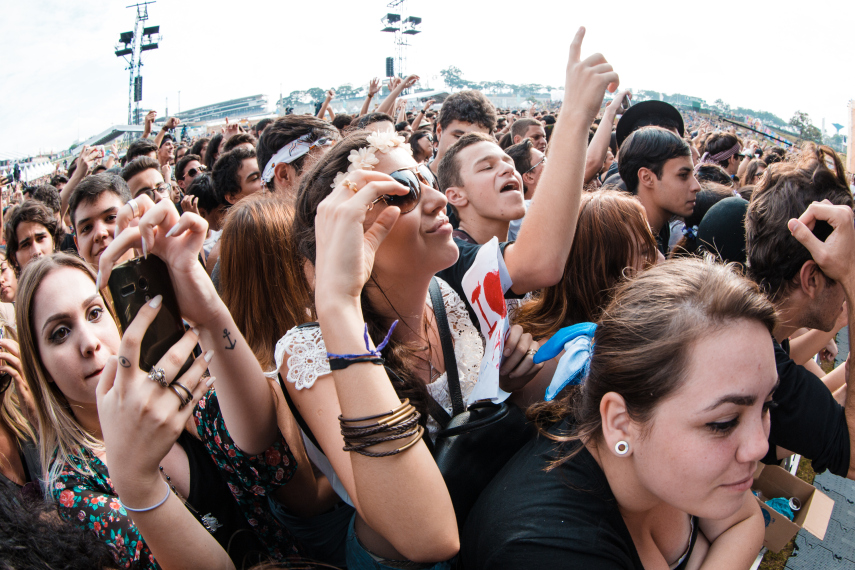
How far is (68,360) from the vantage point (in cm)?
159

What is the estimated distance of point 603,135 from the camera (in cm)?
403

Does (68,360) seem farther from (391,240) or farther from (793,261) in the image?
(793,261)

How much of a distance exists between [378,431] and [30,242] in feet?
14.1

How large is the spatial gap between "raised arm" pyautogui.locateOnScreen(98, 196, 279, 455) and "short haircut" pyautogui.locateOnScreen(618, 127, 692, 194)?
3.40 meters

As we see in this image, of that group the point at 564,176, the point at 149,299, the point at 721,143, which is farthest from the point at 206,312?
the point at 721,143

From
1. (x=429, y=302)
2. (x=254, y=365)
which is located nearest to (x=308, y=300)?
(x=429, y=302)

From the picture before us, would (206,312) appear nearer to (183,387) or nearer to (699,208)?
(183,387)

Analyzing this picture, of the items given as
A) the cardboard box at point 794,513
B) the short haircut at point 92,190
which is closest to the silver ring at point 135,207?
the short haircut at point 92,190

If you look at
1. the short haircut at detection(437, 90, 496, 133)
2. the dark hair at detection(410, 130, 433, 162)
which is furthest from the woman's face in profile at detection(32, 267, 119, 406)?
the dark hair at detection(410, 130, 433, 162)

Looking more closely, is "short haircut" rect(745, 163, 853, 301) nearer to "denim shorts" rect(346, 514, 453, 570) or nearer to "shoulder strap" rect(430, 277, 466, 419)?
"shoulder strap" rect(430, 277, 466, 419)

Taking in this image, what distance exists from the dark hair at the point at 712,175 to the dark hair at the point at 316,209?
16.8 feet

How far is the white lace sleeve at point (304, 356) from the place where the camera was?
1.33 metres

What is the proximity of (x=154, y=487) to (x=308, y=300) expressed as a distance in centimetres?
113

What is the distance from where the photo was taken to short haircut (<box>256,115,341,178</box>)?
11.5 ft
